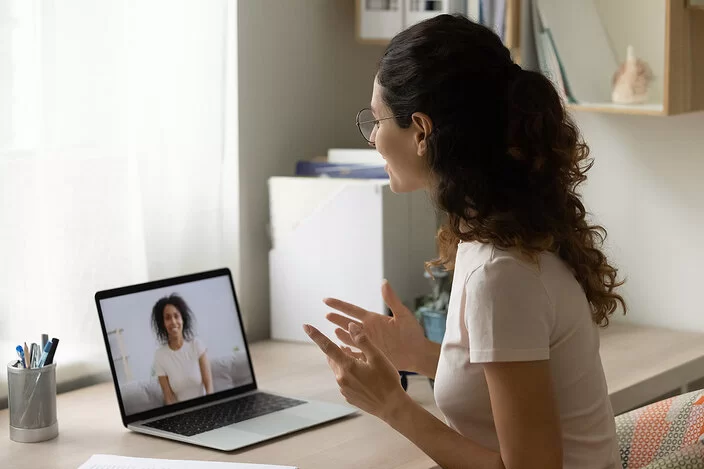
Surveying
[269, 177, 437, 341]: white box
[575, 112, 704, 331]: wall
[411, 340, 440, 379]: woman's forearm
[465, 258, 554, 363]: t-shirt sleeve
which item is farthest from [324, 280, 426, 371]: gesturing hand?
[575, 112, 704, 331]: wall

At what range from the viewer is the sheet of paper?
1.58 meters

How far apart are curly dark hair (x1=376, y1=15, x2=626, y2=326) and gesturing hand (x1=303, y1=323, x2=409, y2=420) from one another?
21 cm

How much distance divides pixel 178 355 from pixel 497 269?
0.79m

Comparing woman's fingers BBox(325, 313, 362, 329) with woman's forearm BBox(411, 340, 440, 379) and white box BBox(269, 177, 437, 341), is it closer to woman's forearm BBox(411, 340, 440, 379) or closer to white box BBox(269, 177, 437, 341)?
woman's forearm BBox(411, 340, 440, 379)

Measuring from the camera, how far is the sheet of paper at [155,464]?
1.58 metres

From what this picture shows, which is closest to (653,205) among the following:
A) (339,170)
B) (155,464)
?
(339,170)

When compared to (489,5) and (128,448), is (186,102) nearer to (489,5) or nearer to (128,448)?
(489,5)

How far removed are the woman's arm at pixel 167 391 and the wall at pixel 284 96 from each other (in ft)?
2.05

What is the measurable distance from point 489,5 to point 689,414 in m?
1.12

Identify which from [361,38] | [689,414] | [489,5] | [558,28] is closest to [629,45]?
[558,28]

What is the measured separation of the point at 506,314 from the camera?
1328 millimetres

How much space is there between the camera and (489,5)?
7.98 feet

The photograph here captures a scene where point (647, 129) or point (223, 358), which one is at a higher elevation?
point (647, 129)

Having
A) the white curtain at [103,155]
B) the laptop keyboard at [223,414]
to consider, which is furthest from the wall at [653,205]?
the laptop keyboard at [223,414]
